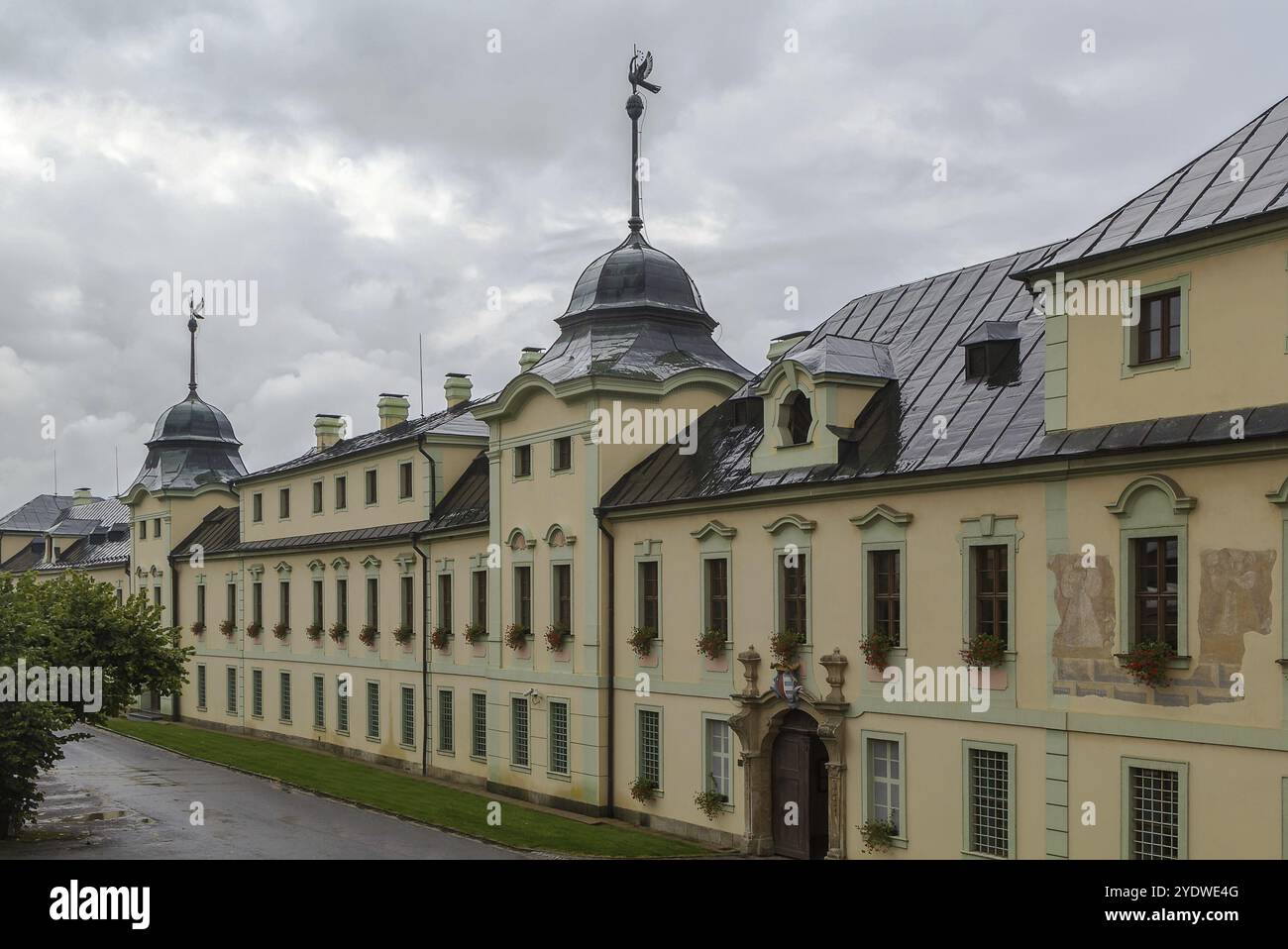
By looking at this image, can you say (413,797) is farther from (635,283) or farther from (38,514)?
(38,514)

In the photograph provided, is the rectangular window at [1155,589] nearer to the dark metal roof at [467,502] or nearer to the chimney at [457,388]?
the dark metal roof at [467,502]

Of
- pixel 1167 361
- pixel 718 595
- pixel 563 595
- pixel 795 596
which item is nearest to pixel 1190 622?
pixel 1167 361

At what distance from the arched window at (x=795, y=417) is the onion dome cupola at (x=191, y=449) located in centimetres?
4119

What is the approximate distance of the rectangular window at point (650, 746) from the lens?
3014 centimetres

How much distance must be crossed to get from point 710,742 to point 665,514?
5028 millimetres

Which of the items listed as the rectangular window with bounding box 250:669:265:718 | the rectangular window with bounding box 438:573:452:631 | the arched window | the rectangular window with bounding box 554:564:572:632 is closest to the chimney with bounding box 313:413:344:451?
the rectangular window with bounding box 250:669:265:718

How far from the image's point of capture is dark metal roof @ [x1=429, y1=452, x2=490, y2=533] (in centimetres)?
3909

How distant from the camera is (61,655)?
27453 millimetres

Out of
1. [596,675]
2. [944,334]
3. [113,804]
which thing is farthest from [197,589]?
[944,334]

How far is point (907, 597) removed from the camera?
2350cm

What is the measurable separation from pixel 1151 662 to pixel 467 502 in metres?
25.1

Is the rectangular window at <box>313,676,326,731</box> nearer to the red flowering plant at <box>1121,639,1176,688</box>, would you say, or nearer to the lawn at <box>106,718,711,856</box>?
the lawn at <box>106,718,711,856</box>

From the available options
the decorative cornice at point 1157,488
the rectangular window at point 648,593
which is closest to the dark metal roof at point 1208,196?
the decorative cornice at point 1157,488
